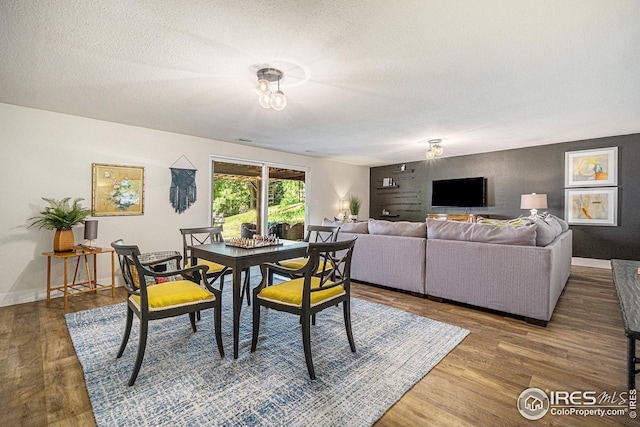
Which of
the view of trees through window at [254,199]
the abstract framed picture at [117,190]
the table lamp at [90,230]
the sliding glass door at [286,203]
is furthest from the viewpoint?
the sliding glass door at [286,203]

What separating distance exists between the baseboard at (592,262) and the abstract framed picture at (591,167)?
1.37 metres

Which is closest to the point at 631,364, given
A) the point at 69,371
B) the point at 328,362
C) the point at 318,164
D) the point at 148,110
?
the point at 328,362

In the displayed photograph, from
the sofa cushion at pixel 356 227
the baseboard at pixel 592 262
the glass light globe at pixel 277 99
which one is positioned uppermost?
the glass light globe at pixel 277 99

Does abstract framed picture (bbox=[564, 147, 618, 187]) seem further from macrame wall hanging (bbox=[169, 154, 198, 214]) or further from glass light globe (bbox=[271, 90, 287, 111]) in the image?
macrame wall hanging (bbox=[169, 154, 198, 214])

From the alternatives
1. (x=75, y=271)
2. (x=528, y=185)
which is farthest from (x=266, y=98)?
(x=528, y=185)

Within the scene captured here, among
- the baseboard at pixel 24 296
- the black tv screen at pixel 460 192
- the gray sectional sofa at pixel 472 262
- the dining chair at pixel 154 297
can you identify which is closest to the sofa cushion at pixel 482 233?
the gray sectional sofa at pixel 472 262

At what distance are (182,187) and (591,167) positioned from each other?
23.6 ft

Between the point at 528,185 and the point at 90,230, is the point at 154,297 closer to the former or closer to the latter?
the point at 90,230

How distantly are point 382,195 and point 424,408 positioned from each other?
7.06 meters

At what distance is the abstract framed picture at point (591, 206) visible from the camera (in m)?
4.97

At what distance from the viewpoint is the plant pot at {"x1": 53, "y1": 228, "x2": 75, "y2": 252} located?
334 cm

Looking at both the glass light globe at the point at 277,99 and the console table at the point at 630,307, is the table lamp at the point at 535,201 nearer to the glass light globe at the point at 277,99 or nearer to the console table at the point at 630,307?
the console table at the point at 630,307

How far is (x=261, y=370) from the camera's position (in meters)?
1.93

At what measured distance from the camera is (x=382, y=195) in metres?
8.35
